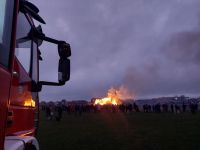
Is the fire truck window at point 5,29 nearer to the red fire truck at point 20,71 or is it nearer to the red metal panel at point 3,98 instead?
the red fire truck at point 20,71

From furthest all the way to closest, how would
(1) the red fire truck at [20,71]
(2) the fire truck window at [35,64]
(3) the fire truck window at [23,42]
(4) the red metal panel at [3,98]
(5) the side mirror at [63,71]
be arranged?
(2) the fire truck window at [35,64]
(5) the side mirror at [63,71]
(3) the fire truck window at [23,42]
(1) the red fire truck at [20,71]
(4) the red metal panel at [3,98]

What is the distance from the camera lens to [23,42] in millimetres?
4484

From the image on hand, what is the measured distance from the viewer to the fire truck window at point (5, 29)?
118 inches

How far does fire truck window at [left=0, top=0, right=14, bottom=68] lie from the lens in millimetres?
2996

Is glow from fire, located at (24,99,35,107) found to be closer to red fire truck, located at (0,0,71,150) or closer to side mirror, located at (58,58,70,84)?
red fire truck, located at (0,0,71,150)

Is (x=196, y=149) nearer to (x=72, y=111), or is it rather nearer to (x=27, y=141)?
(x=27, y=141)

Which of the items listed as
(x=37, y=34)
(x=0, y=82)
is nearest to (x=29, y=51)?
(x=37, y=34)

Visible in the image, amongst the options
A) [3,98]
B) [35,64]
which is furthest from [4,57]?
[35,64]

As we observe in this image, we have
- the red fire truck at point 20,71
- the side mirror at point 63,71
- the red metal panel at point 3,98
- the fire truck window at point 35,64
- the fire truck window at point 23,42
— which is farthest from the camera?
the fire truck window at point 35,64

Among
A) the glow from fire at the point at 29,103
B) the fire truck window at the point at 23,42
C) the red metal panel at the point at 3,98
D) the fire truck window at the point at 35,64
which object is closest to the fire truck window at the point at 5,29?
the red metal panel at the point at 3,98

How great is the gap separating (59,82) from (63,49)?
390 mm

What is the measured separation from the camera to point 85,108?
227 feet

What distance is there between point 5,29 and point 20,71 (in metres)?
1.12

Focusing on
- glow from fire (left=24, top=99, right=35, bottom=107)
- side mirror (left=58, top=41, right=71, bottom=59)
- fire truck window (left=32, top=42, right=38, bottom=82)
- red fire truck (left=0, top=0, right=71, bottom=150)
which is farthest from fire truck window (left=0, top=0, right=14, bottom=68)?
fire truck window (left=32, top=42, right=38, bottom=82)
